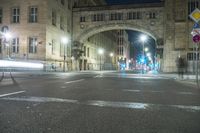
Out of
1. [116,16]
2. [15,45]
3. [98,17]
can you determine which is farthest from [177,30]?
[15,45]

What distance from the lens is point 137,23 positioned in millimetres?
54375

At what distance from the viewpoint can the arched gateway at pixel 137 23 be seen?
51344mm

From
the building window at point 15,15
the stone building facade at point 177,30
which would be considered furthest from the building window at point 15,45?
the stone building facade at point 177,30

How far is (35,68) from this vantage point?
1758 inches

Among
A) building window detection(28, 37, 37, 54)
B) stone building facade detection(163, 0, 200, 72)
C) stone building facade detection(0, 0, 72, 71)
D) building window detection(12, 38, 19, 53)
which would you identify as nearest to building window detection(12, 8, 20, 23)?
stone building facade detection(0, 0, 72, 71)

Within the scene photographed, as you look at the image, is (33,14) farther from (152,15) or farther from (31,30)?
(152,15)

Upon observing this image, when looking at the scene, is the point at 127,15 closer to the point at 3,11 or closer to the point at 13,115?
the point at 3,11

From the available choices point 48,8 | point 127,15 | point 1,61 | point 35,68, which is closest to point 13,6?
point 48,8

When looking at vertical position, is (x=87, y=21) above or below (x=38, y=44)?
above

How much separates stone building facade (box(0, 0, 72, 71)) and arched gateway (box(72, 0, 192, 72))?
28.6 ft

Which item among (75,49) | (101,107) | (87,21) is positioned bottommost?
(101,107)

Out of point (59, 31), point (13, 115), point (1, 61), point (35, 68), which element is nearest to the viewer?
point (13, 115)

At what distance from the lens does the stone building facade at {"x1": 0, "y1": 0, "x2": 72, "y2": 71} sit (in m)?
46.2

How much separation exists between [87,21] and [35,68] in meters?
18.0
